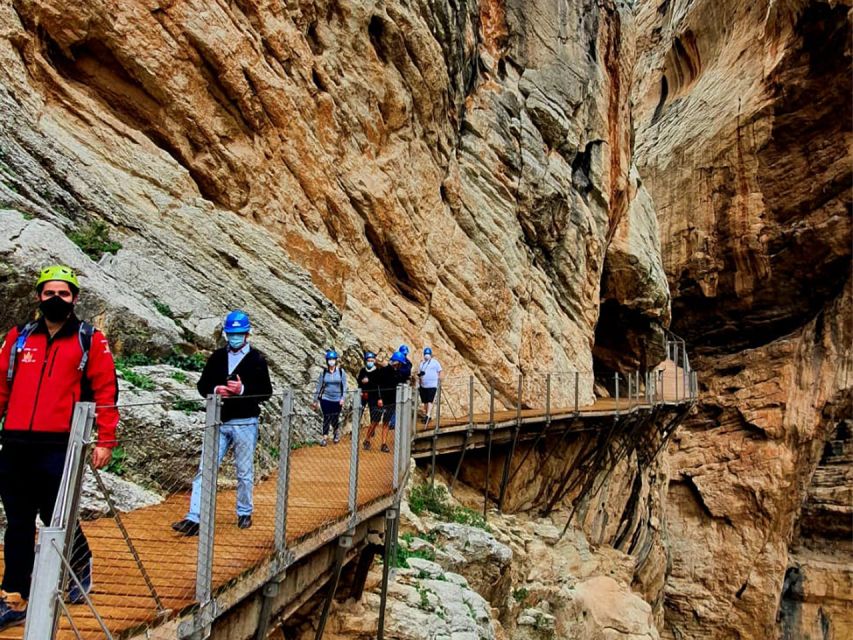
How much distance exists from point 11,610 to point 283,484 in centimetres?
149

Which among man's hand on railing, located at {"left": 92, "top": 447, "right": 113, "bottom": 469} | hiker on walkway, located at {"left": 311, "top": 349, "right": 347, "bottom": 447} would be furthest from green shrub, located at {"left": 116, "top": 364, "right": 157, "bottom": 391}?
man's hand on railing, located at {"left": 92, "top": 447, "right": 113, "bottom": 469}

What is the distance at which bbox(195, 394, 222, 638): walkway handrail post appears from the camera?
320 centimetres

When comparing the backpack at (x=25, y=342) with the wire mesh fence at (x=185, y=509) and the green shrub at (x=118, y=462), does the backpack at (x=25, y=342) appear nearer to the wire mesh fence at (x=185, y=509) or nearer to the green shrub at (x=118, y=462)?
the wire mesh fence at (x=185, y=509)

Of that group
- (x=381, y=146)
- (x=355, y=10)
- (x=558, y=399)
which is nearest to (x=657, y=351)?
(x=558, y=399)

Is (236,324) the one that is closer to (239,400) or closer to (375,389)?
(239,400)

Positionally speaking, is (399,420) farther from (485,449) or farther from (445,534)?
(485,449)

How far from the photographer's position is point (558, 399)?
18.5 meters

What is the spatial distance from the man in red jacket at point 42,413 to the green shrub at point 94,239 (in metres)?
4.96

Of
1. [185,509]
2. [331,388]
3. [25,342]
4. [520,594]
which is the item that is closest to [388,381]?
[331,388]

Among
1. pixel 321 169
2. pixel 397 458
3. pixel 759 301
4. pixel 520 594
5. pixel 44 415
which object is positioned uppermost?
pixel 759 301

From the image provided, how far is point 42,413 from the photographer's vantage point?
123 inches

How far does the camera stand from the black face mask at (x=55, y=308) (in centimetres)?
320

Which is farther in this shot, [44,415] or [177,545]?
[177,545]

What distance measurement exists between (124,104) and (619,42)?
20.8 metres
